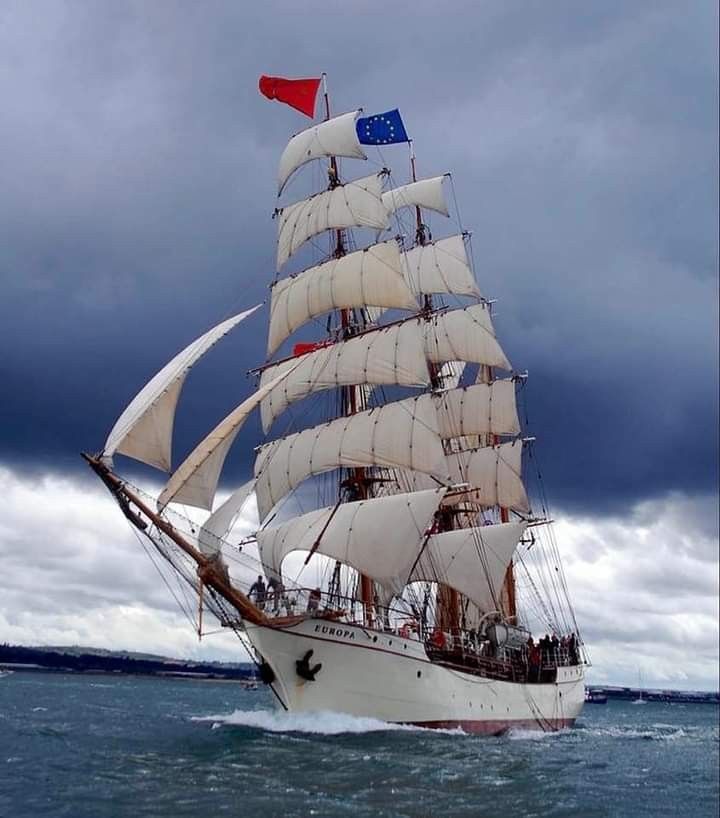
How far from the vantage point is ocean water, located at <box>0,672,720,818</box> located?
56.9 ft

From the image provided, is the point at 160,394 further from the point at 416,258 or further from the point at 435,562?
the point at 416,258

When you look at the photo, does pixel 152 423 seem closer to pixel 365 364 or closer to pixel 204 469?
pixel 204 469

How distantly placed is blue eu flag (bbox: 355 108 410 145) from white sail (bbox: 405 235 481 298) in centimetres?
1425

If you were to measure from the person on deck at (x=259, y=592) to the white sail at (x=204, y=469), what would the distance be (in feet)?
15.6

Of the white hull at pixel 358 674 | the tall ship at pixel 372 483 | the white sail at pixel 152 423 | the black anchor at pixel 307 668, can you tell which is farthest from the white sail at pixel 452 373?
the white sail at pixel 152 423

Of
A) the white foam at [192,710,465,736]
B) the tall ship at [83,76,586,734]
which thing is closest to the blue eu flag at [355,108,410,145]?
the tall ship at [83,76,586,734]

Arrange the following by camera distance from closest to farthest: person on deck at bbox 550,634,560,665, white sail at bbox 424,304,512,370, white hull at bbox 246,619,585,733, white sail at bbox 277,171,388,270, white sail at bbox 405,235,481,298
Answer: white hull at bbox 246,619,585,733, white sail at bbox 277,171,388,270, person on deck at bbox 550,634,560,665, white sail at bbox 424,304,512,370, white sail at bbox 405,235,481,298

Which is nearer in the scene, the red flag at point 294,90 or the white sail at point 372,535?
the white sail at point 372,535

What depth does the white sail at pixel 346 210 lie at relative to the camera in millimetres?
47594

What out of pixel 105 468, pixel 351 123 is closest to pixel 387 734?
pixel 105 468

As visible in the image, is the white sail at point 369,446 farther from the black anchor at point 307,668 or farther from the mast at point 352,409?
the black anchor at point 307,668

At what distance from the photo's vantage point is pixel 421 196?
61656 millimetres

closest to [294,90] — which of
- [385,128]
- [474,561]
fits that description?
[385,128]

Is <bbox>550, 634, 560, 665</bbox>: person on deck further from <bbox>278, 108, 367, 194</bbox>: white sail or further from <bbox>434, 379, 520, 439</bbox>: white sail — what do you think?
<bbox>278, 108, 367, 194</bbox>: white sail
